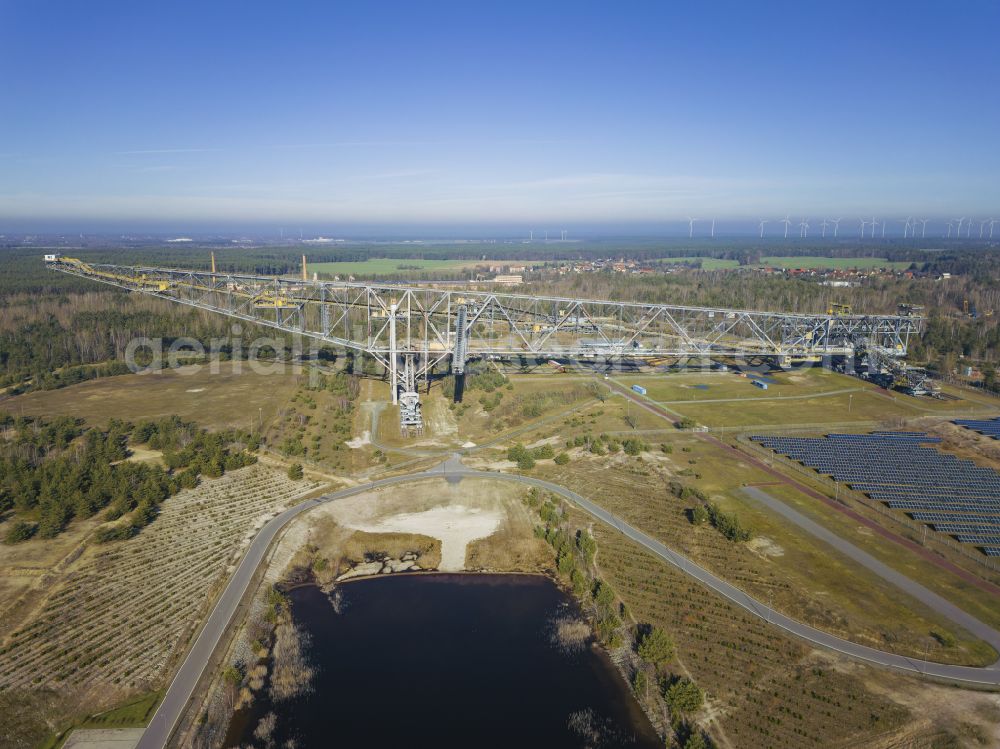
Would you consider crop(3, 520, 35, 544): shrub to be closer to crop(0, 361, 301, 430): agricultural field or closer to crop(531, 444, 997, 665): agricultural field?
crop(0, 361, 301, 430): agricultural field

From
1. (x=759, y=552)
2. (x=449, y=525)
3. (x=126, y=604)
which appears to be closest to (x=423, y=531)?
(x=449, y=525)

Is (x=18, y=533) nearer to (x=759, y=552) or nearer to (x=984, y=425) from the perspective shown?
(x=759, y=552)

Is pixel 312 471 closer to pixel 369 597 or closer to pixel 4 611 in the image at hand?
pixel 369 597

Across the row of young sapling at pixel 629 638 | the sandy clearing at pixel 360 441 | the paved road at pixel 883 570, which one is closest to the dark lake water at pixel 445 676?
the row of young sapling at pixel 629 638

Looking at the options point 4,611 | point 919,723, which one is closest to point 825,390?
point 919,723

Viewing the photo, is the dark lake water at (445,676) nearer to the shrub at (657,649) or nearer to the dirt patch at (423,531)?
the shrub at (657,649)

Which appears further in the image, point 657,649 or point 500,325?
point 500,325
